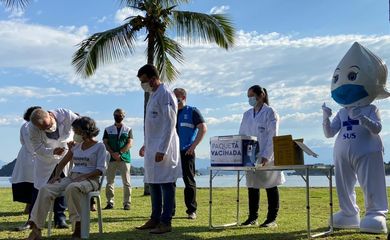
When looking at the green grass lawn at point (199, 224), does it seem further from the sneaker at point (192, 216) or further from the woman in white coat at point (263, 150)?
the woman in white coat at point (263, 150)

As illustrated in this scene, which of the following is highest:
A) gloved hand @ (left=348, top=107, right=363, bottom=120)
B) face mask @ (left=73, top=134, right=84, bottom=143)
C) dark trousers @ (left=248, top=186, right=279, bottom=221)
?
gloved hand @ (left=348, top=107, right=363, bottom=120)

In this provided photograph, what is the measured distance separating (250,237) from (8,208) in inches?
239

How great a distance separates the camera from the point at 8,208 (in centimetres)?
1103

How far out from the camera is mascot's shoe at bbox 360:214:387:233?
6.44m

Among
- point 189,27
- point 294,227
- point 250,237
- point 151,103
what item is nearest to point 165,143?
point 151,103

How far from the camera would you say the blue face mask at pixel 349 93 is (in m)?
6.93

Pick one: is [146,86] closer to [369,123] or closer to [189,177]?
[189,177]

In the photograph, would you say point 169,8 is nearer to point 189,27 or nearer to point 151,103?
point 189,27

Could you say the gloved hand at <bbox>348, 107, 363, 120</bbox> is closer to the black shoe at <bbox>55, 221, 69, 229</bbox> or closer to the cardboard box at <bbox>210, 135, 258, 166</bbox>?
the cardboard box at <bbox>210, 135, 258, 166</bbox>

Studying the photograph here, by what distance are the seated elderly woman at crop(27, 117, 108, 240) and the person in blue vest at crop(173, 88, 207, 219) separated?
220 cm

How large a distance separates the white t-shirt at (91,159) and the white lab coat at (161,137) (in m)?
0.61

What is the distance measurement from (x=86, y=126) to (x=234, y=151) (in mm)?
1905

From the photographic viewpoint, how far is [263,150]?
7773mm

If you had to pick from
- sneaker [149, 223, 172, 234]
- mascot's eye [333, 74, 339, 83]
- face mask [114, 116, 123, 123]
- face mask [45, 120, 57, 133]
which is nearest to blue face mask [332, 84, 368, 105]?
mascot's eye [333, 74, 339, 83]
